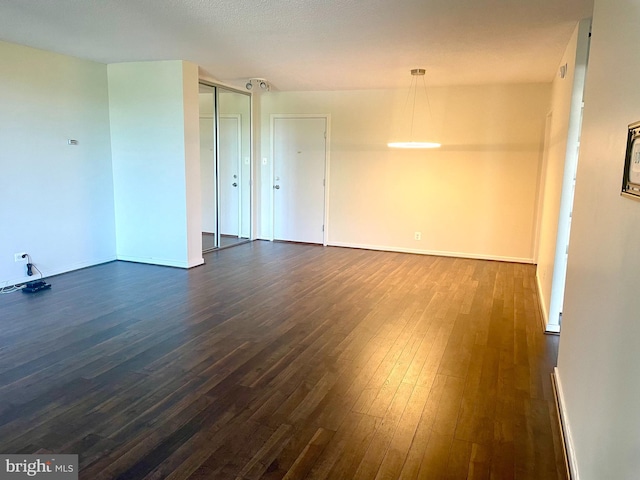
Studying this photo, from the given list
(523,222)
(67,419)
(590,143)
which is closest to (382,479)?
(67,419)

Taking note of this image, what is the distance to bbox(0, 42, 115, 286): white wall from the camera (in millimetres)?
4629

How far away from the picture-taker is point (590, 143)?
232 centimetres

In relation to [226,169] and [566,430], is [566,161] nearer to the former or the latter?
[566,430]

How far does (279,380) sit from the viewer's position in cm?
283

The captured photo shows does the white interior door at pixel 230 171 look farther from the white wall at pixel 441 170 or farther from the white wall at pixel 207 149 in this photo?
the white wall at pixel 441 170

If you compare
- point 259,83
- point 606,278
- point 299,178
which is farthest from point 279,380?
point 299,178

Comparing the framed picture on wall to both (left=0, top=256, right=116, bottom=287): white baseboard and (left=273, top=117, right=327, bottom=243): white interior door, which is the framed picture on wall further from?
(left=273, top=117, right=327, bottom=243): white interior door

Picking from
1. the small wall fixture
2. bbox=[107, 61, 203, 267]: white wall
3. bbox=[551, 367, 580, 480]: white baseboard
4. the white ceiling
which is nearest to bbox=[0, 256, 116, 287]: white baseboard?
bbox=[107, 61, 203, 267]: white wall

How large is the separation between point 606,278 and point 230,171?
6.43 meters

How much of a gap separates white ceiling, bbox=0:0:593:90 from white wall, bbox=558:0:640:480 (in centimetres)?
129

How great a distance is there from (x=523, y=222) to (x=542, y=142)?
3.67ft

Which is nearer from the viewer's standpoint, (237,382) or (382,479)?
(382,479)

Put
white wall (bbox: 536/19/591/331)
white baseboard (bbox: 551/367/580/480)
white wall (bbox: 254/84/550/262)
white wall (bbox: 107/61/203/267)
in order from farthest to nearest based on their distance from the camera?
1. white wall (bbox: 254/84/550/262)
2. white wall (bbox: 107/61/203/267)
3. white wall (bbox: 536/19/591/331)
4. white baseboard (bbox: 551/367/580/480)

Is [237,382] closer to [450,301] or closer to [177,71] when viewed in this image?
[450,301]
